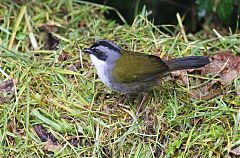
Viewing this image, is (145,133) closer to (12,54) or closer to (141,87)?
(141,87)

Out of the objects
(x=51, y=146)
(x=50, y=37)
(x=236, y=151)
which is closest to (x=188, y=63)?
(x=236, y=151)

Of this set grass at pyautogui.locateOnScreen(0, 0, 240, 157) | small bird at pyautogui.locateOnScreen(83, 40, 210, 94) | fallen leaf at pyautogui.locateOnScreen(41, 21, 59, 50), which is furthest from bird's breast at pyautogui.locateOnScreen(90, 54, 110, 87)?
fallen leaf at pyautogui.locateOnScreen(41, 21, 59, 50)

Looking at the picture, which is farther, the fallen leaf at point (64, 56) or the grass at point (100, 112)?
the fallen leaf at point (64, 56)

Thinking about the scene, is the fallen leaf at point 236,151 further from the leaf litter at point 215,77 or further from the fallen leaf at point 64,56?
the fallen leaf at point 64,56

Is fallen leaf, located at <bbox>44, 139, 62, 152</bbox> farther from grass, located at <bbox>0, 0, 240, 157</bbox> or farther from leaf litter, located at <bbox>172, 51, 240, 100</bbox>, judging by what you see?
leaf litter, located at <bbox>172, 51, 240, 100</bbox>

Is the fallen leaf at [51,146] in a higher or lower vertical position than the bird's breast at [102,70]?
lower

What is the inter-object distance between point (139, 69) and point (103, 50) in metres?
0.31

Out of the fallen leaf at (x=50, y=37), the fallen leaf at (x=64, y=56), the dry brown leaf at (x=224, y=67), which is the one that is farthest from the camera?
the fallen leaf at (x=50, y=37)

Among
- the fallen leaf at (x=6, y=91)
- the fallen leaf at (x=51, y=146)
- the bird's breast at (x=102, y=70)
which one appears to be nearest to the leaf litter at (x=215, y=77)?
the bird's breast at (x=102, y=70)

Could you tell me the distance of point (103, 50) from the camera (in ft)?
14.7

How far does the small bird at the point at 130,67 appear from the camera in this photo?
438cm

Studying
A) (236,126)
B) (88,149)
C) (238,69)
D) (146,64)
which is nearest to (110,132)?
(88,149)

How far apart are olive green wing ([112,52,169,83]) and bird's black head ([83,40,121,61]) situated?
0.09m

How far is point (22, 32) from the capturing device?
5609 mm
